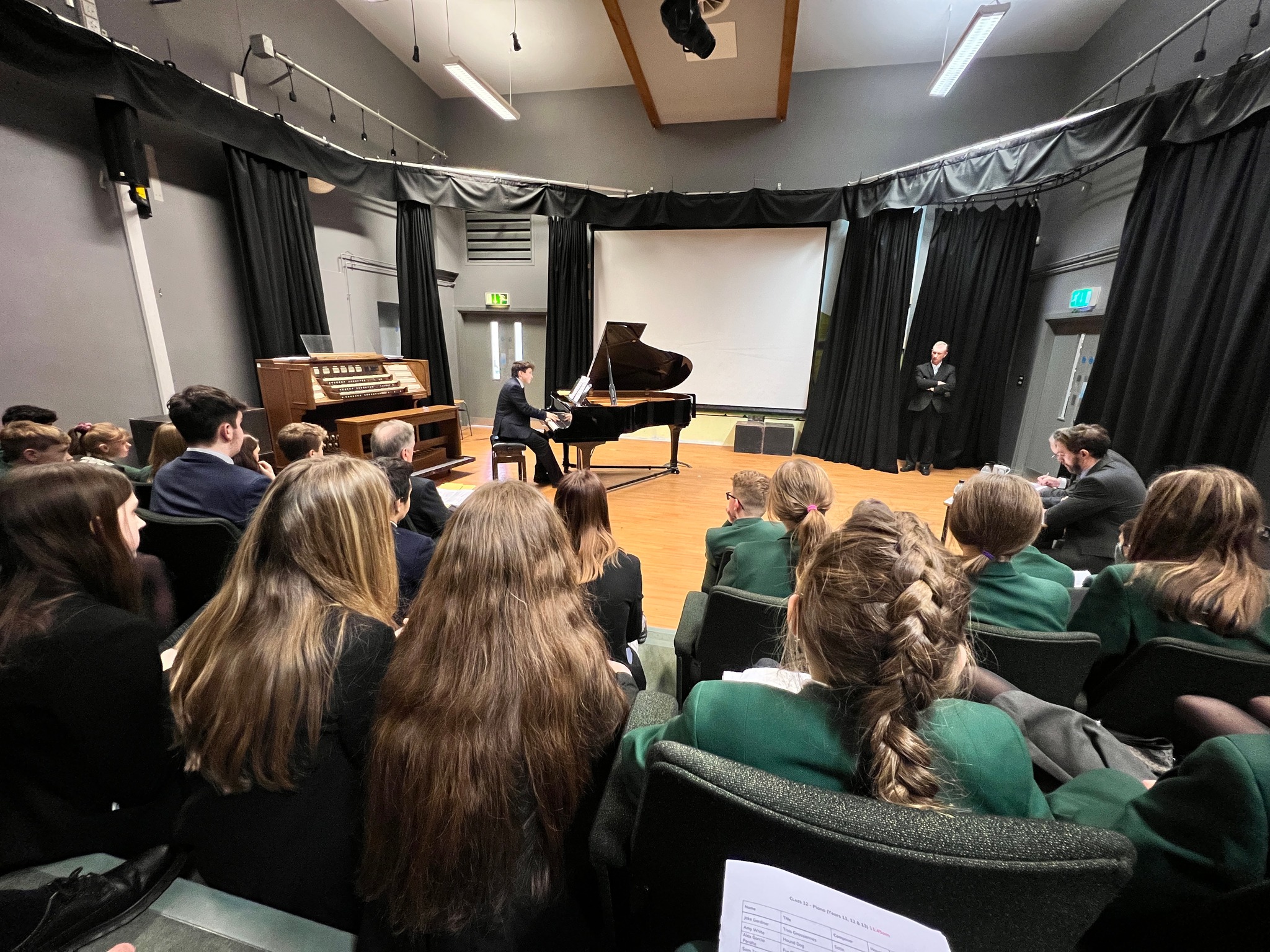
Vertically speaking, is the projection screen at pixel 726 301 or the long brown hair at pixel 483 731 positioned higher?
the projection screen at pixel 726 301

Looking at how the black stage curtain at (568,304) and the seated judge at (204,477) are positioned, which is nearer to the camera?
the seated judge at (204,477)

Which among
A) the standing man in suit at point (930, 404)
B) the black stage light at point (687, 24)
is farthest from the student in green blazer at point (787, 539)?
the standing man in suit at point (930, 404)

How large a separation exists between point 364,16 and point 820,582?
7718 mm

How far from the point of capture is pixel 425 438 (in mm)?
5219

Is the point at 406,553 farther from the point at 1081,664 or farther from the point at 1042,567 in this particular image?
the point at 1042,567

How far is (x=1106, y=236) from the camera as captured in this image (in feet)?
14.8

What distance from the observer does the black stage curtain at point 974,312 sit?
554 centimetres

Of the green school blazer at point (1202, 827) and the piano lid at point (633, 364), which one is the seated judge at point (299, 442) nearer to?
the green school blazer at point (1202, 827)

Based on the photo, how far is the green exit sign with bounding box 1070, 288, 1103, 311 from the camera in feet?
15.1

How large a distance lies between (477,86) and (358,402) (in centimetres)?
329

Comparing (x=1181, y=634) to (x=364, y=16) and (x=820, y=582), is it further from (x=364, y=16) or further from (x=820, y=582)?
(x=364, y=16)

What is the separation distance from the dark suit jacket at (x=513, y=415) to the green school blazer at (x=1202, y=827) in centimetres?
425

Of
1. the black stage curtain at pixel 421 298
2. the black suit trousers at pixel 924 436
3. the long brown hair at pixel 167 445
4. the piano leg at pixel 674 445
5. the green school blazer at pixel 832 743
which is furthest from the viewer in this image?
the black stage curtain at pixel 421 298

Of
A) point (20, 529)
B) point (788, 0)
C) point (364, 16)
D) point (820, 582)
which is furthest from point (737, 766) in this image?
point (364, 16)
